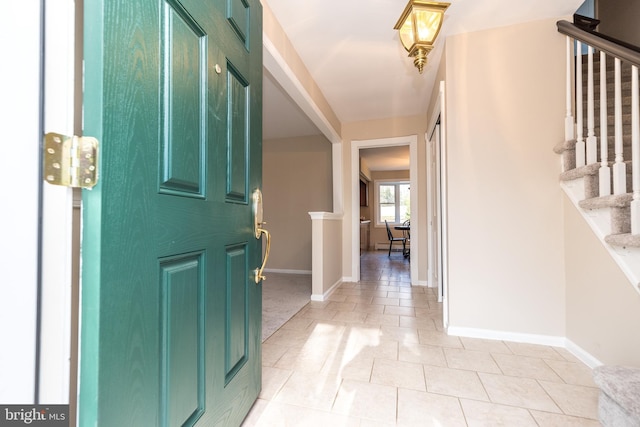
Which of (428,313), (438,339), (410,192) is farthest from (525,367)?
(410,192)

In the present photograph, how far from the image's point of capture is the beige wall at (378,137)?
3791 millimetres

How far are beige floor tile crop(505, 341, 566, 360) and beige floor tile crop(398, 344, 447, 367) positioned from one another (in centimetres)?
54

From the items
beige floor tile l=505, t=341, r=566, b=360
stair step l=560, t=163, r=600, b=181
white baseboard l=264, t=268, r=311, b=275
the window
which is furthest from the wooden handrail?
the window

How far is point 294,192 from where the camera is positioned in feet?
16.2

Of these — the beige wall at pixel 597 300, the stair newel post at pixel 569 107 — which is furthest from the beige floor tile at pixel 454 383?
the stair newel post at pixel 569 107

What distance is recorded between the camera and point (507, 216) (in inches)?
82.7

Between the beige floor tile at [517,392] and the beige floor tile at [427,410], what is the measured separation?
9.6 inches

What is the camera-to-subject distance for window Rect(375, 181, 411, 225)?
8445 millimetres

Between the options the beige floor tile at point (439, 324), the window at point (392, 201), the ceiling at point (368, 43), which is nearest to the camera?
the ceiling at point (368, 43)

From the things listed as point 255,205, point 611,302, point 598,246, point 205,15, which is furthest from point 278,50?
point 611,302

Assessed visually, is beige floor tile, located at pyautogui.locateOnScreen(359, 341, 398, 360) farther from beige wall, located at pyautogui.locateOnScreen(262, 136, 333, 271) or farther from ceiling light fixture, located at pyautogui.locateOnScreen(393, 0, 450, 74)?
beige wall, located at pyautogui.locateOnScreen(262, 136, 333, 271)

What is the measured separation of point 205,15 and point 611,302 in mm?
2406

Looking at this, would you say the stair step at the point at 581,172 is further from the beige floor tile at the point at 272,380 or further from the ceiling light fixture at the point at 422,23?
the beige floor tile at the point at 272,380

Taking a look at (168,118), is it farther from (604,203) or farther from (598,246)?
(598,246)
